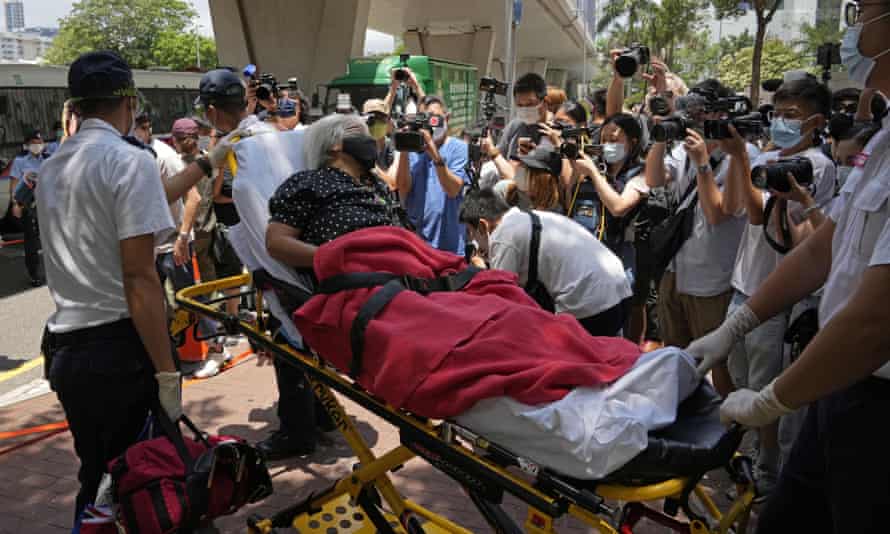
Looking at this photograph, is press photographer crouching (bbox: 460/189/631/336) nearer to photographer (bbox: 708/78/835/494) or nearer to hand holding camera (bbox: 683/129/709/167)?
photographer (bbox: 708/78/835/494)

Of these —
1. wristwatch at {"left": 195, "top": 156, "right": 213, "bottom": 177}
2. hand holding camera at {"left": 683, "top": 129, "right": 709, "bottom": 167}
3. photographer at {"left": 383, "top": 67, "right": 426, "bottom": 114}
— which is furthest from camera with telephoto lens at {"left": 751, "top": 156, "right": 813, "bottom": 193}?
photographer at {"left": 383, "top": 67, "right": 426, "bottom": 114}

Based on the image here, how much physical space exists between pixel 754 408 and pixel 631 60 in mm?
3656

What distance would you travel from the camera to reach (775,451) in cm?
346

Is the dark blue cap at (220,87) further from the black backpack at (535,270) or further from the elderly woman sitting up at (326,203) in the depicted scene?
the black backpack at (535,270)

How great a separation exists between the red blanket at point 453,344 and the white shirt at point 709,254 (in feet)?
6.22

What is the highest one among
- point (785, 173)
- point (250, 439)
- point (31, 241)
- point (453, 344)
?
point (785, 173)

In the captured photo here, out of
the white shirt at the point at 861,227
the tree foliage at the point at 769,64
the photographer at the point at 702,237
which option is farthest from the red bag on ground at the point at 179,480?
the tree foliage at the point at 769,64

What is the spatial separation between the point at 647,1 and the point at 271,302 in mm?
55044

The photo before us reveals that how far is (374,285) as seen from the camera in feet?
7.29

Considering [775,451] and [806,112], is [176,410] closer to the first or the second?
[775,451]

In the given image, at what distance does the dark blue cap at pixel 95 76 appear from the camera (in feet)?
8.09

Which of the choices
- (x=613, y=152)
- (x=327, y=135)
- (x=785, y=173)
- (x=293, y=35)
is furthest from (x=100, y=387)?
(x=293, y=35)

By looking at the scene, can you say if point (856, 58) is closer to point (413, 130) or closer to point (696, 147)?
point (696, 147)

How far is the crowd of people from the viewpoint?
68.9 inches
